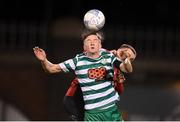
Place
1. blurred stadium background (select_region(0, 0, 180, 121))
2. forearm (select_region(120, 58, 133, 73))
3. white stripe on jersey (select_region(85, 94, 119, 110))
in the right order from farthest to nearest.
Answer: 1. blurred stadium background (select_region(0, 0, 180, 121))
2. white stripe on jersey (select_region(85, 94, 119, 110))
3. forearm (select_region(120, 58, 133, 73))

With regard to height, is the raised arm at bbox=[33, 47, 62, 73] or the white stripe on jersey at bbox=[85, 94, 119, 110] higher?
the raised arm at bbox=[33, 47, 62, 73]

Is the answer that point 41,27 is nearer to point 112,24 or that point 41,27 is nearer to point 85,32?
point 112,24

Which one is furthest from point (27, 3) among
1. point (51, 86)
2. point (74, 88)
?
point (74, 88)

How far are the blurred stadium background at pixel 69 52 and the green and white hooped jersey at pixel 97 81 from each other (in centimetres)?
304

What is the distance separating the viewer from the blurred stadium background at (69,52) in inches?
298

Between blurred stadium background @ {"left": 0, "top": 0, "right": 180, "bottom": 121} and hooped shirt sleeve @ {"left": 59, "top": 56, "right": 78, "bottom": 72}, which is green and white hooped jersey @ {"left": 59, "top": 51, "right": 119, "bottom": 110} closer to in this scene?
hooped shirt sleeve @ {"left": 59, "top": 56, "right": 78, "bottom": 72}

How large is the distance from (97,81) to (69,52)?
10.2ft

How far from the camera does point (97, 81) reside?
4.42 m

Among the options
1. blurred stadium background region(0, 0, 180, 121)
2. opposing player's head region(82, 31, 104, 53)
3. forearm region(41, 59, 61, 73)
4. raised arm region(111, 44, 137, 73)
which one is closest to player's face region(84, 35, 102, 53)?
opposing player's head region(82, 31, 104, 53)

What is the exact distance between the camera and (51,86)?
761 cm

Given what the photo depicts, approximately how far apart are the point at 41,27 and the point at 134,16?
3.49ft

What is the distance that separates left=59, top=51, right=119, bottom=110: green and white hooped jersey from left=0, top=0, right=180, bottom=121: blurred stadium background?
120 inches

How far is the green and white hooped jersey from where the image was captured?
4.42 m

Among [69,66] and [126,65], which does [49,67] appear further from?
[126,65]
